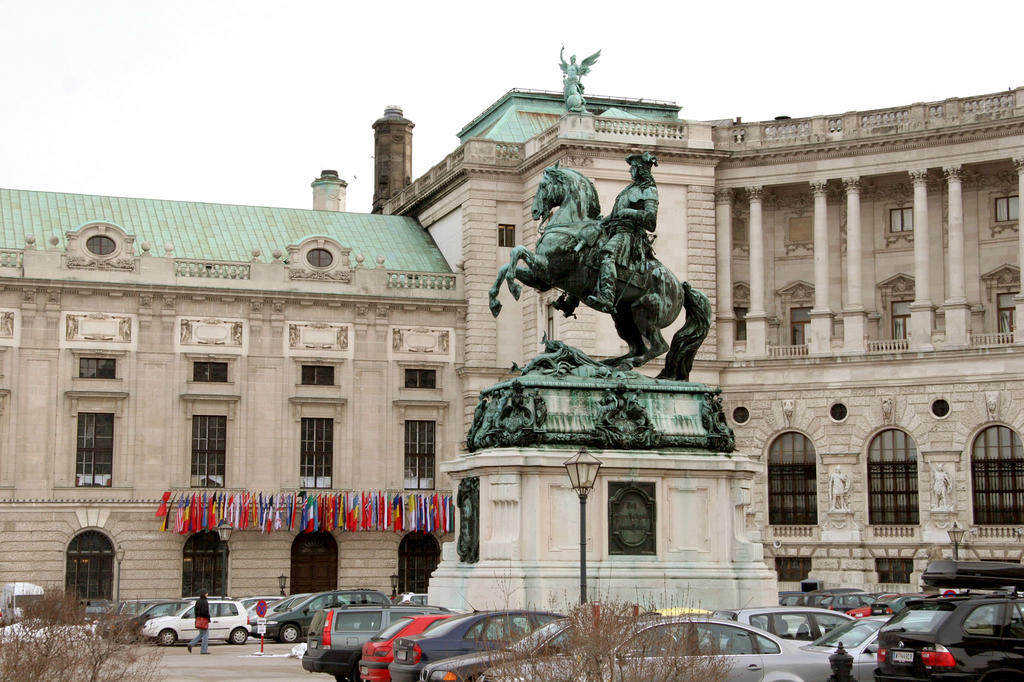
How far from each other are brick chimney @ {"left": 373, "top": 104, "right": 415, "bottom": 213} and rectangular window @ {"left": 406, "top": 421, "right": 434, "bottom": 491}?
2069cm

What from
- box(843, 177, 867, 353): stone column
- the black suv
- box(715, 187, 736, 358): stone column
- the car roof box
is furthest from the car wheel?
box(843, 177, 867, 353): stone column

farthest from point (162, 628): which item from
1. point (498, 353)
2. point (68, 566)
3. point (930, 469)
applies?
point (930, 469)

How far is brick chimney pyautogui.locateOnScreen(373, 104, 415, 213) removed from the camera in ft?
295

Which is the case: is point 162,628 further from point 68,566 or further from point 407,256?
point 407,256

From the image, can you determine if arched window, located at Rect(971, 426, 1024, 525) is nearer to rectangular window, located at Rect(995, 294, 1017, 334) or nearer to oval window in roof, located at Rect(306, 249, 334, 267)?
rectangular window, located at Rect(995, 294, 1017, 334)

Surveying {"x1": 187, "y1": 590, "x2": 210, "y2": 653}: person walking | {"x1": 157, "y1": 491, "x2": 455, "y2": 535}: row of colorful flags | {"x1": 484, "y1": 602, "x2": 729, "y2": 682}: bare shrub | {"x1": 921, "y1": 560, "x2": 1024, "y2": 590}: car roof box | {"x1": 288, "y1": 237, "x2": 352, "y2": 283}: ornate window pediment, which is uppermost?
{"x1": 288, "y1": 237, "x2": 352, "y2": 283}: ornate window pediment

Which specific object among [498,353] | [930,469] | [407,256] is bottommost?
[930,469]

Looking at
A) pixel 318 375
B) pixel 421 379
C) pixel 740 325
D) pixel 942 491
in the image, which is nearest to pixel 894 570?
pixel 942 491

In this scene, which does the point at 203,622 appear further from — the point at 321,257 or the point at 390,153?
the point at 390,153

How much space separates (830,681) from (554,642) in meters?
4.54

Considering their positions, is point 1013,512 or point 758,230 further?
point 758,230

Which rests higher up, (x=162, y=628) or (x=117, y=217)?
(x=117, y=217)

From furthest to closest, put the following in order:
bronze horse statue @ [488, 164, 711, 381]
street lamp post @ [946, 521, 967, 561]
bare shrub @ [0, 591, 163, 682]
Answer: street lamp post @ [946, 521, 967, 561], bronze horse statue @ [488, 164, 711, 381], bare shrub @ [0, 591, 163, 682]

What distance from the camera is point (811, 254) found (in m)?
73.2
